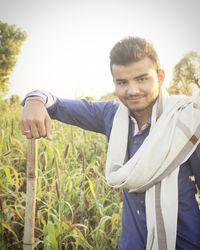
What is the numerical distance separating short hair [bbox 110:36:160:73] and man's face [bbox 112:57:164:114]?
19 millimetres

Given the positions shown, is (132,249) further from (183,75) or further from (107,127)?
(183,75)

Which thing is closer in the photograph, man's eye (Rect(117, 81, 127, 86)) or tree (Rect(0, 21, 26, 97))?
man's eye (Rect(117, 81, 127, 86))

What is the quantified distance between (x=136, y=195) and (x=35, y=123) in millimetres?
487

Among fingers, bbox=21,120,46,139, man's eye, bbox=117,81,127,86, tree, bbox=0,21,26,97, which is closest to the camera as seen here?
fingers, bbox=21,120,46,139

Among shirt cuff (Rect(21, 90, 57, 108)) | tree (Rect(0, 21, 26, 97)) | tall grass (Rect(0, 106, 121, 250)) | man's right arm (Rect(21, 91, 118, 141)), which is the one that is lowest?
tall grass (Rect(0, 106, 121, 250))

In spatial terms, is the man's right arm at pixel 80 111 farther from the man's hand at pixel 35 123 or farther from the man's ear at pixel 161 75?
the man's ear at pixel 161 75

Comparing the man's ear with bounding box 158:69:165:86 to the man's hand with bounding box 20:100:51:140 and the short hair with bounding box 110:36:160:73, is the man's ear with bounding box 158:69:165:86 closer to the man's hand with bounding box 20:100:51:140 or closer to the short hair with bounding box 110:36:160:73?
the short hair with bounding box 110:36:160:73

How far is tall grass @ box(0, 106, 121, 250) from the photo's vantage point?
157 centimetres

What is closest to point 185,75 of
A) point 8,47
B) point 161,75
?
point 161,75

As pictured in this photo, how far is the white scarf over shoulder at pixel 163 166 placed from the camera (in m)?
1.06

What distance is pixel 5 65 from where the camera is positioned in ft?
17.3

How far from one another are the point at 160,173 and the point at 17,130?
1.63m

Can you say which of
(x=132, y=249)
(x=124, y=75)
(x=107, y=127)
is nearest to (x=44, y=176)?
(x=107, y=127)

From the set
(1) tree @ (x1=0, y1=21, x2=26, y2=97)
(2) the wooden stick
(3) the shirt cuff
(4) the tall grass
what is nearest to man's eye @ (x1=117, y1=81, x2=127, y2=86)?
(3) the shirt cuff
